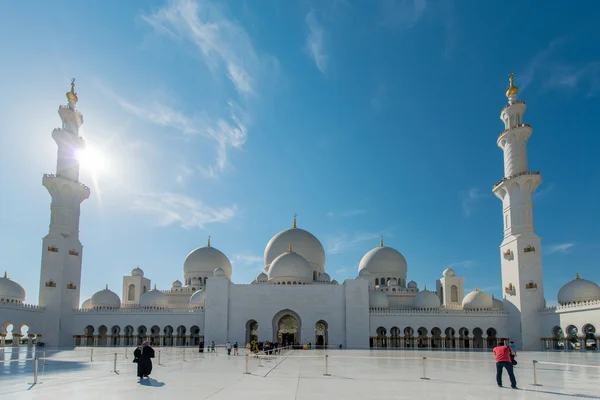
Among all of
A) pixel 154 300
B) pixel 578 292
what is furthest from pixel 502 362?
pixel 154 300

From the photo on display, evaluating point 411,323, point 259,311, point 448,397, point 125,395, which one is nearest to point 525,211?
point 411,323

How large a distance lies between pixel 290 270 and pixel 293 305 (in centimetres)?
282

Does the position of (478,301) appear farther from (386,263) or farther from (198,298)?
(198,298)

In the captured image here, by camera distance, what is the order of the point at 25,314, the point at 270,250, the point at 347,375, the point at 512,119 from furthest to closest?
1. the point at 270,250
2. the point at 512,119
3. the point at 25,314
4. the point at 347,375

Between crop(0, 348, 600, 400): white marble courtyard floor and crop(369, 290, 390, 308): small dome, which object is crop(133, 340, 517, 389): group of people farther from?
crop(369, 290, 390, 308): small dome

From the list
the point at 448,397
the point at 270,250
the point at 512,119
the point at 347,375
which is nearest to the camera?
the point at 448,397

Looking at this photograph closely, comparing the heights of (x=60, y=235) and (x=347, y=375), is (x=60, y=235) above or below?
above

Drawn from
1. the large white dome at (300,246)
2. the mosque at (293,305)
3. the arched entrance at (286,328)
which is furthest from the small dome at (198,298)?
the large white dome at (300,246)

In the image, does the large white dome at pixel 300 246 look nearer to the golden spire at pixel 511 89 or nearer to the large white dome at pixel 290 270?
the large white dome at pixel 290 270

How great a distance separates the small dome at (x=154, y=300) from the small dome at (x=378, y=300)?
1649 centimetres

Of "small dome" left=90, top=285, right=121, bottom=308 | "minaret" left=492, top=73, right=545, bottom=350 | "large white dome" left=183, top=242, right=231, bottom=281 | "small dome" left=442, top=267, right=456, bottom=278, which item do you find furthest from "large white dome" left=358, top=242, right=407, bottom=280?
"small dome" left=90, top=285, right=121, bottom=308

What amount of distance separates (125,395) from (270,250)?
36.4m

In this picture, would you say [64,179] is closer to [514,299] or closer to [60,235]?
[60,235]

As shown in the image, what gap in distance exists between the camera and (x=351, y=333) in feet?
124
